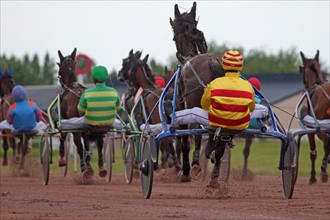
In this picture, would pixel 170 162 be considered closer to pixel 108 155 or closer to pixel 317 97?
pixel 108 155

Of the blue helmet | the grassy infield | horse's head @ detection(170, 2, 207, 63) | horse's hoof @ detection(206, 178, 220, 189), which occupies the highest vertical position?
horse's head @ detection(170, 2, 207, 63)

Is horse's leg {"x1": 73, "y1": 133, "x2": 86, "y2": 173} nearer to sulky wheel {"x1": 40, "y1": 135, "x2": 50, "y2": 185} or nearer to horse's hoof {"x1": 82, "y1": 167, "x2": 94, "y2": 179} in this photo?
horse's hoof {"x1": 82, "y1": 167, "x2": 94, "y2": 179}

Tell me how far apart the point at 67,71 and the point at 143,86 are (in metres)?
2.20

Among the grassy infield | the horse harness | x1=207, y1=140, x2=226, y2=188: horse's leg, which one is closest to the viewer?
x1=207, y1=140, x2=226, y2=188: horse's leg

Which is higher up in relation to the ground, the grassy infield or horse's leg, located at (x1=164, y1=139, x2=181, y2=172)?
horse's leg, located at (x1=164, y1=139, x2=181, y2=172)

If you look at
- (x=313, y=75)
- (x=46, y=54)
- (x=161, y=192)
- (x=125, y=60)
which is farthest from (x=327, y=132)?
(x=46, y=54)

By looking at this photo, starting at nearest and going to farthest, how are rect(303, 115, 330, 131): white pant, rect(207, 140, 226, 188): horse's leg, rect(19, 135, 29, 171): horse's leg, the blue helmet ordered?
rect(207, 140, 226, 188): horse's leg, rect(303, 115, 330, 131): white pant, rect(19, 135, 29, 171): horse's leg, the blue helmet

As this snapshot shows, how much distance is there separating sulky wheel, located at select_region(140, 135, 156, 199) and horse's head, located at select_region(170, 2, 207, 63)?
211cm

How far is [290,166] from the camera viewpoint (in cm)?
1421

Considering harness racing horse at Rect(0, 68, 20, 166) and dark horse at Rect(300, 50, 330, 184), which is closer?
dark horse at Rect(300, 50, 330, 184)

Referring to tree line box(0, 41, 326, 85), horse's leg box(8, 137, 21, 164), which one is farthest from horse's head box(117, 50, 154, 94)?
tree line box(0, 41, 326, 85)

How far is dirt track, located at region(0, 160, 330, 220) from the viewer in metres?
11.4

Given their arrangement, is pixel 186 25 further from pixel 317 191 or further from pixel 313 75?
pixel 313 75

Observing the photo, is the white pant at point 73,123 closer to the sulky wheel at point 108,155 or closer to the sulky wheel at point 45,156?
the sulky wheel at point 45,156
